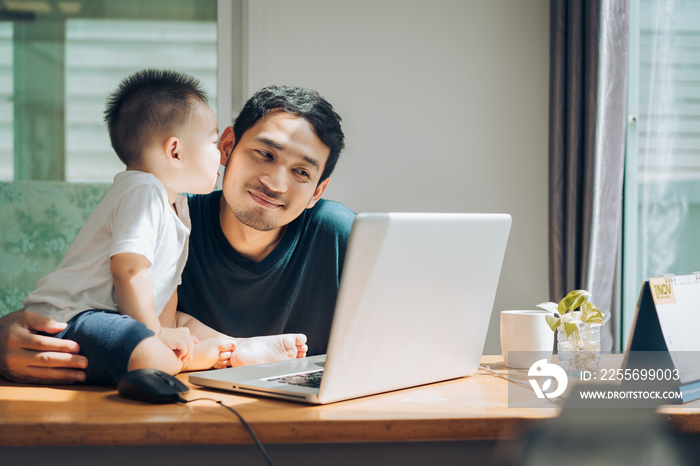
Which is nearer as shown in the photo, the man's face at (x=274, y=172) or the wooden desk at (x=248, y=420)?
the wooden desk at (x=248, y=420)

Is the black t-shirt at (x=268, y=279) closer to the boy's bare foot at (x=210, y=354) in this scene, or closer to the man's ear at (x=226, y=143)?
the man's ear at (x=226, y=143)

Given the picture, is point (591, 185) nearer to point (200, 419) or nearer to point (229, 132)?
point (229, 132)

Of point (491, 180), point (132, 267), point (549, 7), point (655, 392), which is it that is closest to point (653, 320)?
point (655, 392)

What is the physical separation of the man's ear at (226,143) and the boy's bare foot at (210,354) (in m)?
0.59

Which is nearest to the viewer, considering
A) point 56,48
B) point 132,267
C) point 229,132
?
point 132,267

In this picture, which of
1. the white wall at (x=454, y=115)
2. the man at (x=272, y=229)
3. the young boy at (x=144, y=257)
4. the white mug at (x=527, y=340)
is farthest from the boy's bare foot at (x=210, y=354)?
the white wall at (x=454, y=115)

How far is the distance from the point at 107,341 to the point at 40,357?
0.11m

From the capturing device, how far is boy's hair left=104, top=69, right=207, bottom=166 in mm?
1249

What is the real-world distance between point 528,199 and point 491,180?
182mm

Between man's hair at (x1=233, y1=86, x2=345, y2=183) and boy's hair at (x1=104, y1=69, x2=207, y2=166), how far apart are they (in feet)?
0.59

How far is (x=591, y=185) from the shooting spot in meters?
2.36

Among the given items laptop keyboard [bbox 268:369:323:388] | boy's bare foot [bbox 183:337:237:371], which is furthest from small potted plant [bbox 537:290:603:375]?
boy's bare foot [bbox 183:337:237:371]

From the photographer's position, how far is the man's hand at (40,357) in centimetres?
92

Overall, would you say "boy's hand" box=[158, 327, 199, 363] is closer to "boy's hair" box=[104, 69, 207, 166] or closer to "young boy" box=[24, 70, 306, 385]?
"young boy" box=[24, 70, 306, 385]
